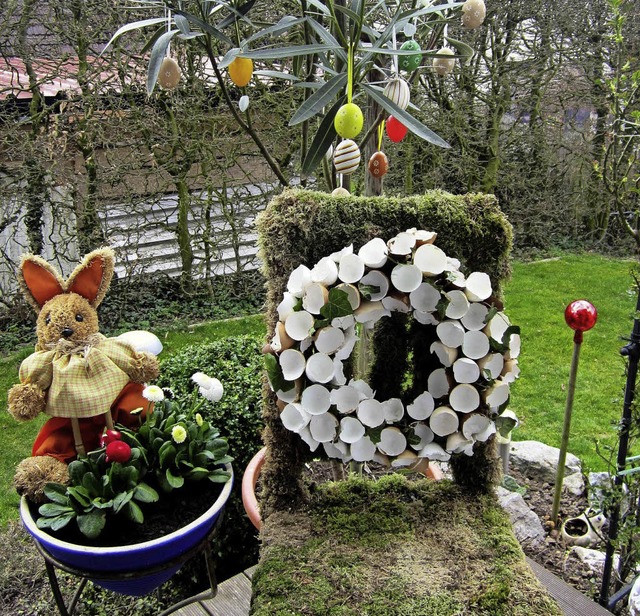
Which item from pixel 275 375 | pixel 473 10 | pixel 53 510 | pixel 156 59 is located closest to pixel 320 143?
pixel 156 59

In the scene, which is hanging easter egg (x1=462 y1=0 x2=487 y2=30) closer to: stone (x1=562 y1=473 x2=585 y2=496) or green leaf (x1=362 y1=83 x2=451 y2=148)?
green leaf (x1=362 y1=83 x2=451 y2=148)

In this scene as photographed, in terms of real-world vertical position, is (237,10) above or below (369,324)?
above

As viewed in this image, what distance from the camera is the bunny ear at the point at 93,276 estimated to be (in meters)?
1.71

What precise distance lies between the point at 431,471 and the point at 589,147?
5.90 meters

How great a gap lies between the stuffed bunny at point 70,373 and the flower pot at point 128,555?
0.19 metres

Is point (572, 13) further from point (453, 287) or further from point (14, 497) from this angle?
point (14, 497)

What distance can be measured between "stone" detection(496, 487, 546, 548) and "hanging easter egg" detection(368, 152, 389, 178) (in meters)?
1.34

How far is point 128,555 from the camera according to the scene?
1399 millimetres

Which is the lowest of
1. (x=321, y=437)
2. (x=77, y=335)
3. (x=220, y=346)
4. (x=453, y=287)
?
(x=220, y=346)

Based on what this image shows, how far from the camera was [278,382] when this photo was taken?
1.29 m

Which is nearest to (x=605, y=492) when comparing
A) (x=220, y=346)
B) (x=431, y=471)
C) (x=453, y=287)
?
(x=431, y=471)

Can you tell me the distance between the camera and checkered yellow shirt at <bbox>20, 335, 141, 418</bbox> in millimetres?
1605

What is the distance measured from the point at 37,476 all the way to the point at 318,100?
1301 mm

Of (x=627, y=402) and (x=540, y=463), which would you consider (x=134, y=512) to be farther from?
(x=540, y=463)
